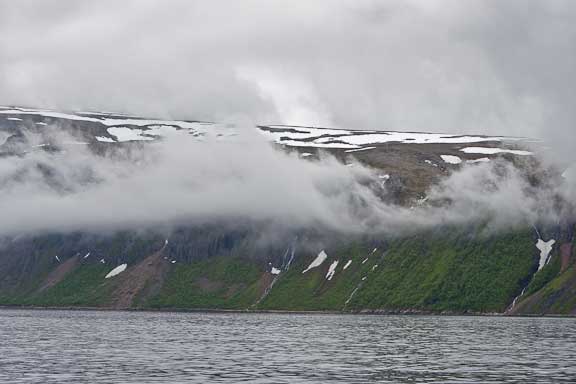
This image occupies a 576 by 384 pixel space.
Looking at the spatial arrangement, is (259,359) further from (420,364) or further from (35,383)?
(35,383)

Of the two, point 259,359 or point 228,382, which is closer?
point 228,382

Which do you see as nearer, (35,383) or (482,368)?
(35,383)

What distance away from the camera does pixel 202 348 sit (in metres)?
112

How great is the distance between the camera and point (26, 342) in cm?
12356

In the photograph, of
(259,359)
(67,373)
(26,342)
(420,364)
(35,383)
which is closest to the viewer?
(35,383)

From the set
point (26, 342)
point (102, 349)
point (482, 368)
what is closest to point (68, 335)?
point (26, 342)

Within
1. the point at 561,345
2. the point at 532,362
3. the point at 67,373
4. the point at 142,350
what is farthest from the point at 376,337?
the point at 67,373

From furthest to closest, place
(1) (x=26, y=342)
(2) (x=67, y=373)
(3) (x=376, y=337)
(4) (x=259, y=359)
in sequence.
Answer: (3) (x=376, y=337), (1) (x=26, y=342), (4) (x=259, y=359), (2) (x=67, y=373)

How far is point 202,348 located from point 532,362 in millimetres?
41825

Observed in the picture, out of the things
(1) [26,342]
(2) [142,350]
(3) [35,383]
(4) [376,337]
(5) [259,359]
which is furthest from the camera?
(4) [376,337]

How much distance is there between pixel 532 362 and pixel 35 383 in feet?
153

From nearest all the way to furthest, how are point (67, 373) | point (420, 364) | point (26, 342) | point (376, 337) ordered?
point (67, 373)
point (420, 364)
point (26, 342)
point (376, 337)

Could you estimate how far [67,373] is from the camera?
78875mm

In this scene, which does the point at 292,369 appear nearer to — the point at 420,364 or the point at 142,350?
the point at 420,364
